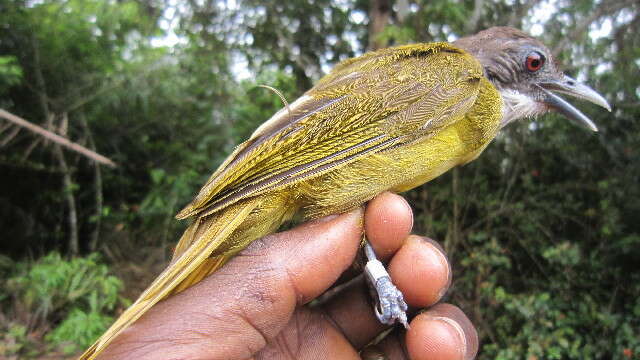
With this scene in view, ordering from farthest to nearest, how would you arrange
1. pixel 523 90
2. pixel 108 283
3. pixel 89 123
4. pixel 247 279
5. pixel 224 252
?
1. pixel 89 123
2. pixel 108 283
3. pixel 523 90
4. pixel 224 252
5. pixel 247 279

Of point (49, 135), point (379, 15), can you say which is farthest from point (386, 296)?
point (379, 15)

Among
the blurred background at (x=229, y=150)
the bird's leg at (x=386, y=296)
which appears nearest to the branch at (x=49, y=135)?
the blurred background at (x=229, y=150)

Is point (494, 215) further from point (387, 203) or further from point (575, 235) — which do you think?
point (387, 203)

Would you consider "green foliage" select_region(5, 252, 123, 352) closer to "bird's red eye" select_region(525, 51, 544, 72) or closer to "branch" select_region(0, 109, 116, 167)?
"branch" select_region(0, 109, 116, 167)

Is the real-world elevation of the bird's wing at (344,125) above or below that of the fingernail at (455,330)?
above

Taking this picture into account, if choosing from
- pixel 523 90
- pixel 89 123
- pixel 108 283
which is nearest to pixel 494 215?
pixel 523 90

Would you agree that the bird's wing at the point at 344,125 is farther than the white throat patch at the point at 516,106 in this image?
No

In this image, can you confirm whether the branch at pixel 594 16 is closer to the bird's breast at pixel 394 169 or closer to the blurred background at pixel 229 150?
the blurred background at pixel 229 150
